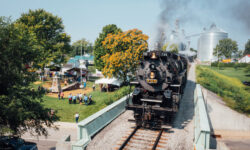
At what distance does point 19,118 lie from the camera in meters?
9.34

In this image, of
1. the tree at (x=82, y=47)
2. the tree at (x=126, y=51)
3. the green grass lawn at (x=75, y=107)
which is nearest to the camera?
the green grass lawn at (x=75, y=107)

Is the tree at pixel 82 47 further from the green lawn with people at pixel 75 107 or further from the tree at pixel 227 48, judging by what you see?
the green lawn with people at pixel 75 107

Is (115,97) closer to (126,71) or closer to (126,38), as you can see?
(126,71)

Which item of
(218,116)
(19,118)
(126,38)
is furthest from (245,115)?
(19,118)

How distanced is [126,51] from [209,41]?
398 feet

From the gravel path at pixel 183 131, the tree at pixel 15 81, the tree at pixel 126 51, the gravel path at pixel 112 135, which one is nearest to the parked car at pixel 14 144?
the tree at pixel 15 81

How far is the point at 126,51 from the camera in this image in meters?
24.2

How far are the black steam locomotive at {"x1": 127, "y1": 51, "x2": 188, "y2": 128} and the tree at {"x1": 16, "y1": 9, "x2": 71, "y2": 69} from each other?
22.6 meters

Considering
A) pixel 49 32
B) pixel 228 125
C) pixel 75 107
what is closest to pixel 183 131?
pixel 228 125

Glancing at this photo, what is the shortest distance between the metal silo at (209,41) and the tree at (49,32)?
112m

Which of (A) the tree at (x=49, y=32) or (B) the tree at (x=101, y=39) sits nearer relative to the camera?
(A) the tree at (x=49, y=32)

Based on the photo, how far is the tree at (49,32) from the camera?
3225 cm

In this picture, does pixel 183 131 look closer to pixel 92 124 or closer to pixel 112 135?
pixel 112 135

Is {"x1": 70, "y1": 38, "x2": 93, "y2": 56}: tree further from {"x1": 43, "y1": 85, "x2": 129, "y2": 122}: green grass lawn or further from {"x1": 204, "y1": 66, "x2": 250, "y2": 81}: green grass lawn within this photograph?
{"x1": 43, "y1": 85, "x2": 129, "y2": 122}: green grass lawn
